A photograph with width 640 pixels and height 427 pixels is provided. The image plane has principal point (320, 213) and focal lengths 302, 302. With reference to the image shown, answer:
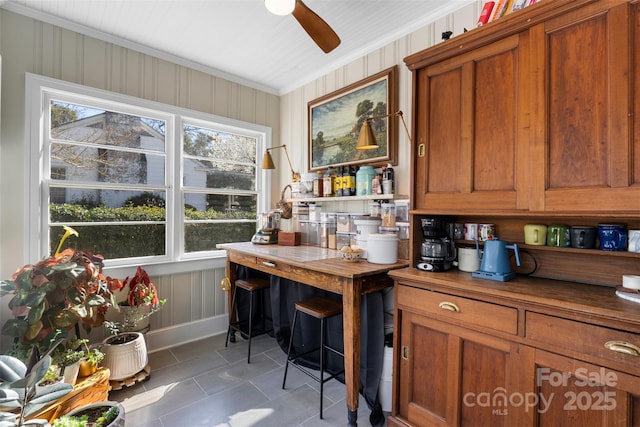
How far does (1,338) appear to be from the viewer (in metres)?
2.07

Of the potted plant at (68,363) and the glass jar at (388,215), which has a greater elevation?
the glass jar at (388,215)

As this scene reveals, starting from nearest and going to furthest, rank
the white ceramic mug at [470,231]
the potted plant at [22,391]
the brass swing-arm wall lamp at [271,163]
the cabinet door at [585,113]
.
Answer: the potted plant at [22,391]
the cabinet door at [585,113]
the white ceramic mug at [470,231]
the brass swing-arm wall lamp at [271,163]

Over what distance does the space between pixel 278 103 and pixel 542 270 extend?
118 inches

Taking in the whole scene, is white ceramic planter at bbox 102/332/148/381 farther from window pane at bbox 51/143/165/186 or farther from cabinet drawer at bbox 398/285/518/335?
cabinet drawer at bbox 398/285/518/335

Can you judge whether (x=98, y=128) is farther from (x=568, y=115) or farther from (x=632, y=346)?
(x=632, y=346)

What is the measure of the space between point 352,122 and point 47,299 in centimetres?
245

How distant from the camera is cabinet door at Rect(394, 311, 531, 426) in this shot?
4.35ft

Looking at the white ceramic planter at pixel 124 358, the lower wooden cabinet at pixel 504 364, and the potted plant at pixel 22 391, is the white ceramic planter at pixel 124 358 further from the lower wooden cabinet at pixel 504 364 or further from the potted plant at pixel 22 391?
the lower wooden cabinet at pixel 504 364

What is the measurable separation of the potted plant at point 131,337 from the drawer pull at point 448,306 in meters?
2.11

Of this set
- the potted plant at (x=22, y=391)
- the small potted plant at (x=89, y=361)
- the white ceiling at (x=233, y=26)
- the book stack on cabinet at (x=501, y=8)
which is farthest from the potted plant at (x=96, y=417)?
the book stack on cabinet at (x=501, y=8)

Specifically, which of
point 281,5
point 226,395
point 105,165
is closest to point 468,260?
point 281,5

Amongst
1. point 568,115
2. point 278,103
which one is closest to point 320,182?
point 278,103

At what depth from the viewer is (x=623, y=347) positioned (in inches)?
40.8

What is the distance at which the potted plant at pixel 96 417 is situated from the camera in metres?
1.19
